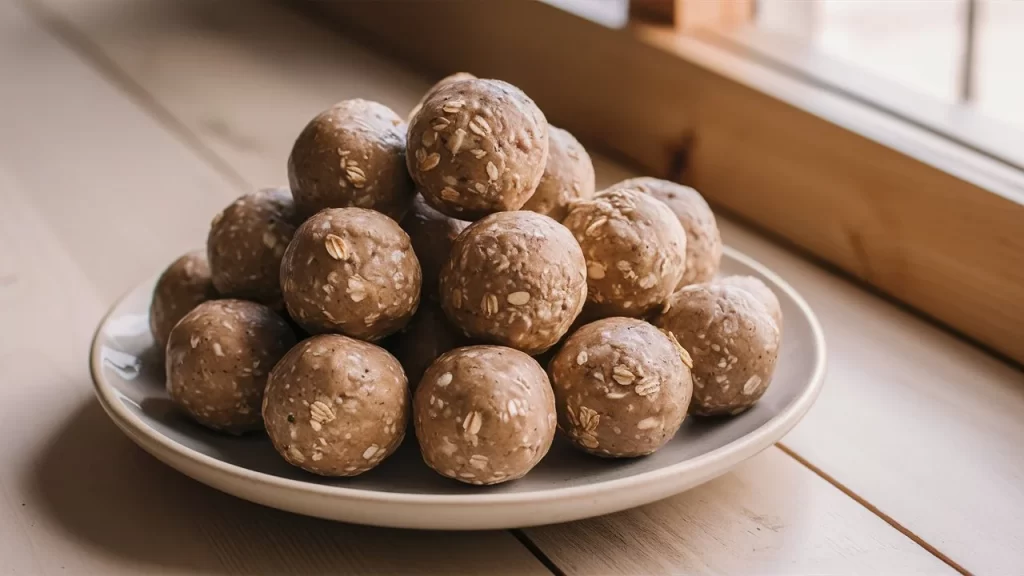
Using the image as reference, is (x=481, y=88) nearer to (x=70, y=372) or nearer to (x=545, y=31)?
(x=70, y=372)

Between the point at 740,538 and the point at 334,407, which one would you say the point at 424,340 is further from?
the point at 740,538

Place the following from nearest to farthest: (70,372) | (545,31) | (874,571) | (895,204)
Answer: (874,571) < (70,372) < (895,204) < (545,31)

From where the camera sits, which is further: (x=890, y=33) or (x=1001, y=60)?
(x=890, y=33)

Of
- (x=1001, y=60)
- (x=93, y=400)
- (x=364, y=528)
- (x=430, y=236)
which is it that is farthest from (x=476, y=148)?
(x=1001, y=60)

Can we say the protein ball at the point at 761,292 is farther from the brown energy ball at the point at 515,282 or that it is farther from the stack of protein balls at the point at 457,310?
the brown energy ball at the point at 515,282

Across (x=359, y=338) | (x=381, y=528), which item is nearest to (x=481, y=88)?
(x=359, y=338)

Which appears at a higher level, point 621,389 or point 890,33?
point 890,33
